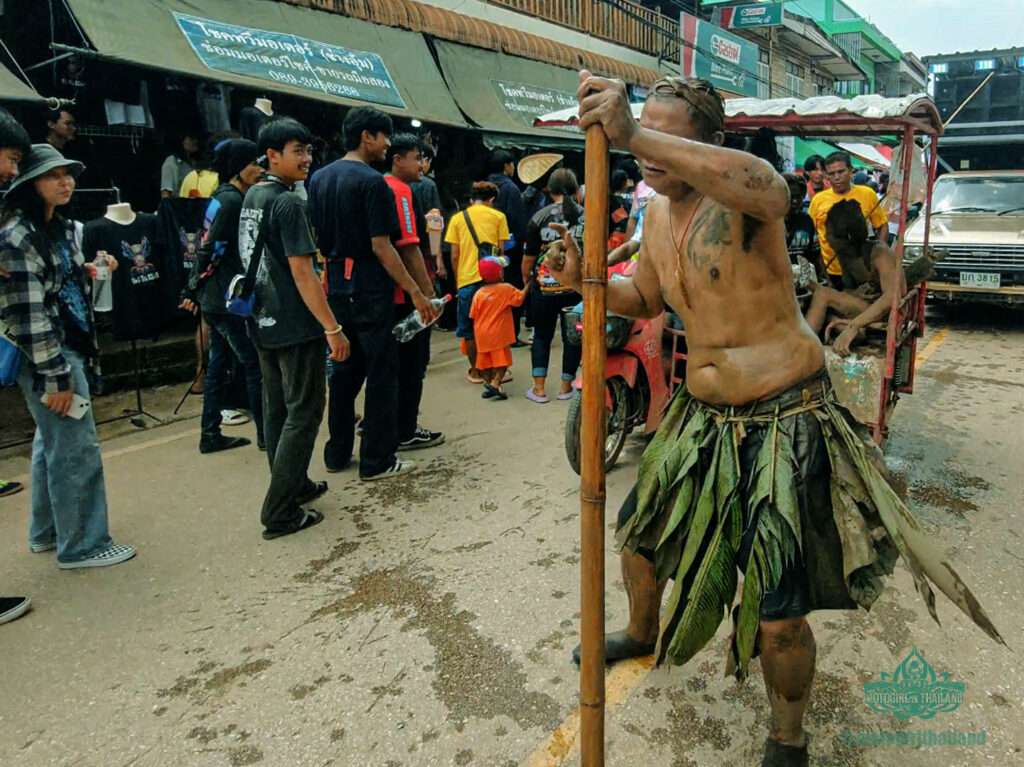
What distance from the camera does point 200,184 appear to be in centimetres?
633

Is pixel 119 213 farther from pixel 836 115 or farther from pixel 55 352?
pixel 836 115

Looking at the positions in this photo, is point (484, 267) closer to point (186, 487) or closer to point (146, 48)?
point (186, 487)

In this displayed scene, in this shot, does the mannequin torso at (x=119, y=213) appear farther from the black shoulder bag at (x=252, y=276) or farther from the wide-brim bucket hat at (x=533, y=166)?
the wide-brim bucket hat at (x=533, y=166)

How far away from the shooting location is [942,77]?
48.3ft

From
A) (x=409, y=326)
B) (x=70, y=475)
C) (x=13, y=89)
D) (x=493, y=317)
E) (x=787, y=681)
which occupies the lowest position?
(x=787, y=681)

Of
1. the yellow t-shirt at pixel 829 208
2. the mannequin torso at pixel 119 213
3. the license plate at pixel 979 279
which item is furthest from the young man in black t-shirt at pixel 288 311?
the license plate at pixel 979 279

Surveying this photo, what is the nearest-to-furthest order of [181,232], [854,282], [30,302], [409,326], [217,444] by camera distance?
[30,302]
[409,326]
[217,444]
[854,282]
[181,232]

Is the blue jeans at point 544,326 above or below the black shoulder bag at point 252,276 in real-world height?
below

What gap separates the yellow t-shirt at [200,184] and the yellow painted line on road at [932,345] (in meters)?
6.46

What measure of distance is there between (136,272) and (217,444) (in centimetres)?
179

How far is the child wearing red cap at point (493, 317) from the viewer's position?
18.7 feet

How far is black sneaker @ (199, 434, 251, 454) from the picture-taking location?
4777 millimetres

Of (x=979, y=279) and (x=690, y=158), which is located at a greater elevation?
(x=690, y=158)

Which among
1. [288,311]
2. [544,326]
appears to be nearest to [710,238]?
[288,311]
